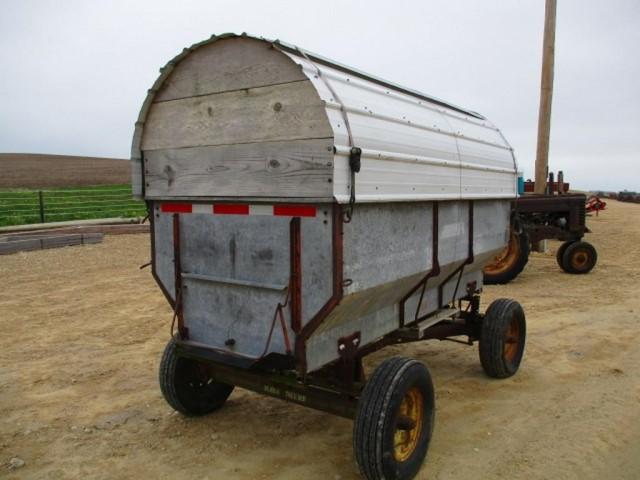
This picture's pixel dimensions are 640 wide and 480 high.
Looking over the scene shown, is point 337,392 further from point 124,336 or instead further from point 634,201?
point 634,201

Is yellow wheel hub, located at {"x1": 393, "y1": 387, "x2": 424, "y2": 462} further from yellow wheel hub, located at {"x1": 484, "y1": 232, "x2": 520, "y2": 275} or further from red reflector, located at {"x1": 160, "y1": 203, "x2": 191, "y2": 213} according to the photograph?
yellow wheel hub, located at {"x1": 484, "y1": 232, "x2": 520, "y2": 275}

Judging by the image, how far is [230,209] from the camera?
3.46 meters

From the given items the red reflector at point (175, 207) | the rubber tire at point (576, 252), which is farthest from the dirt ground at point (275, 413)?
the rubber tire at point (576, 252)

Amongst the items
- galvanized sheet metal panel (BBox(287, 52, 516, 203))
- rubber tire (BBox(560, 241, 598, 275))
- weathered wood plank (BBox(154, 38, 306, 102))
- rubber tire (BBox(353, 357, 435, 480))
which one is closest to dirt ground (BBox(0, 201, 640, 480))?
rubber tire (BBox(353, 357, 435, 480))

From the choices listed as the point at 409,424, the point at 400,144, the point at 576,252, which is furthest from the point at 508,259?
the point at 409,424

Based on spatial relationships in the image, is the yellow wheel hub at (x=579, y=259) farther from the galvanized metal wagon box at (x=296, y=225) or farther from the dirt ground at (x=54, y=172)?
the dirt ground at (x=54, y=172)

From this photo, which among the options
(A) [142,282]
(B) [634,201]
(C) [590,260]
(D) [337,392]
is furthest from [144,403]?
(B) [634,201]

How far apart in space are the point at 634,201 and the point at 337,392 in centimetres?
4655

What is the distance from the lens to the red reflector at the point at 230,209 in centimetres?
339

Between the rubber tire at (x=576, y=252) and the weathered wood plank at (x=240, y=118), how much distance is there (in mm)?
9591

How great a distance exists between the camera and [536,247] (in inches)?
474

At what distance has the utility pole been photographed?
1402 centimetres

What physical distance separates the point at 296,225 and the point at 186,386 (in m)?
1.89

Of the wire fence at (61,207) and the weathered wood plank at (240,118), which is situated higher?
the weathered wood plank at (240,118)
